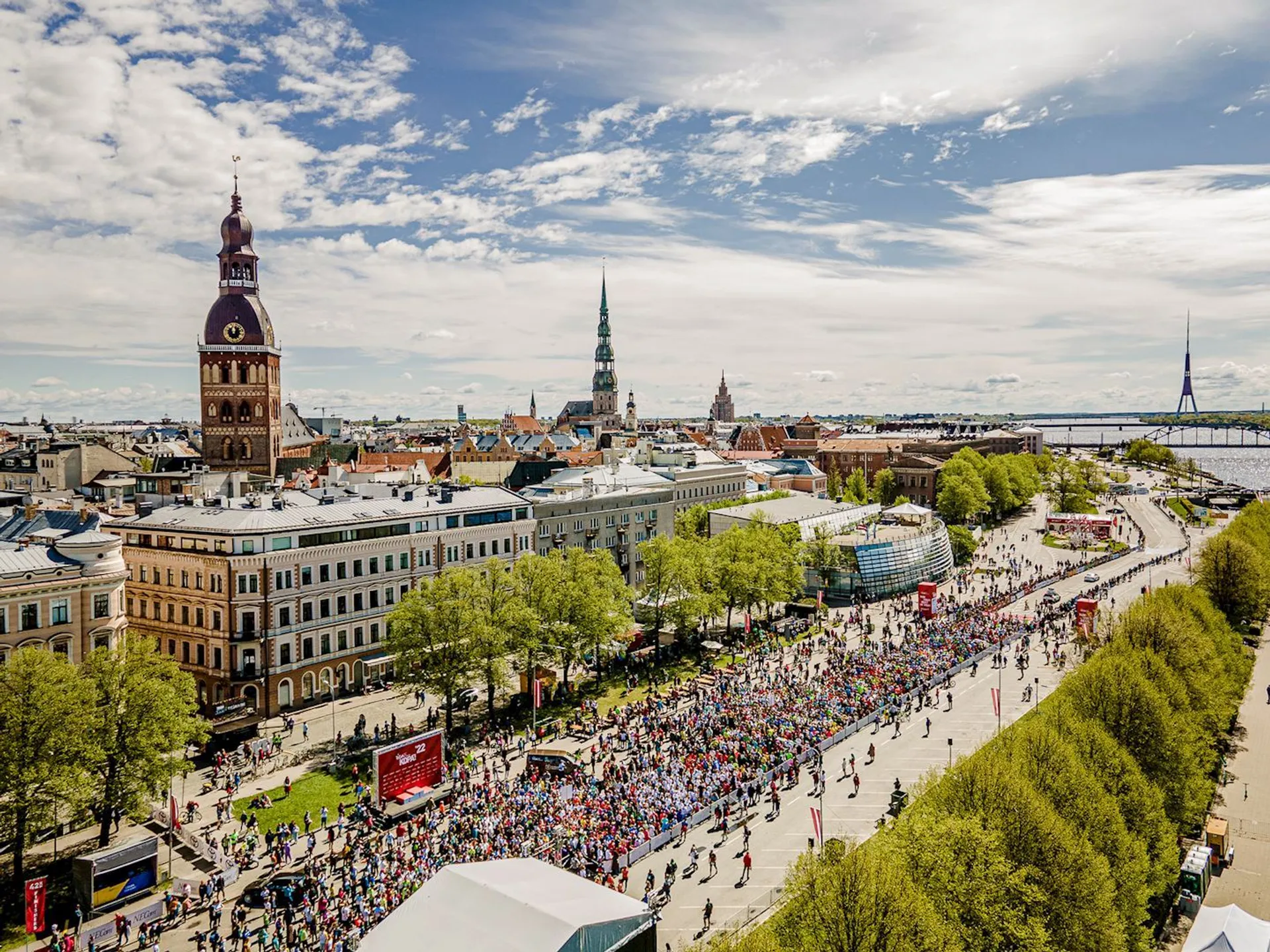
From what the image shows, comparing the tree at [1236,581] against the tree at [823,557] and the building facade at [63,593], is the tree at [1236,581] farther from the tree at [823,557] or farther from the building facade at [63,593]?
the building facade at [63,593]

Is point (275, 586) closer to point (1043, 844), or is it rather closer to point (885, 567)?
point (1043, 844)

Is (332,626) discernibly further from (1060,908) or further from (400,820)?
(1060,908)

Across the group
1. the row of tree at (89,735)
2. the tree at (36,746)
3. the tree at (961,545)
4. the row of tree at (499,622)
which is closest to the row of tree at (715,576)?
the row of tree at (499,622)

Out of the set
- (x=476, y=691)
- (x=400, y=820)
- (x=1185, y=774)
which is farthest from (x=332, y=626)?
(x=1185, y=774)

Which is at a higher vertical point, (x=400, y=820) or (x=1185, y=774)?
(x=1185, y=774)

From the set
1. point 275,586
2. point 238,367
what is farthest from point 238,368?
point 275,586

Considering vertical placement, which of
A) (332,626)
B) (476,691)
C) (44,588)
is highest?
(44,588)

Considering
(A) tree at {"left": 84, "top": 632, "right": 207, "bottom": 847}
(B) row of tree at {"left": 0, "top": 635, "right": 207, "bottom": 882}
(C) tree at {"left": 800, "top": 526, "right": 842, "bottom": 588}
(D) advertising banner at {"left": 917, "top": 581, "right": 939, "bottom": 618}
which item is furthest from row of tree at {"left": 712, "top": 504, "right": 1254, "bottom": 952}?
(C) tree at {"left": 800, "top": 526, "right": 842, "bottom": 588}
